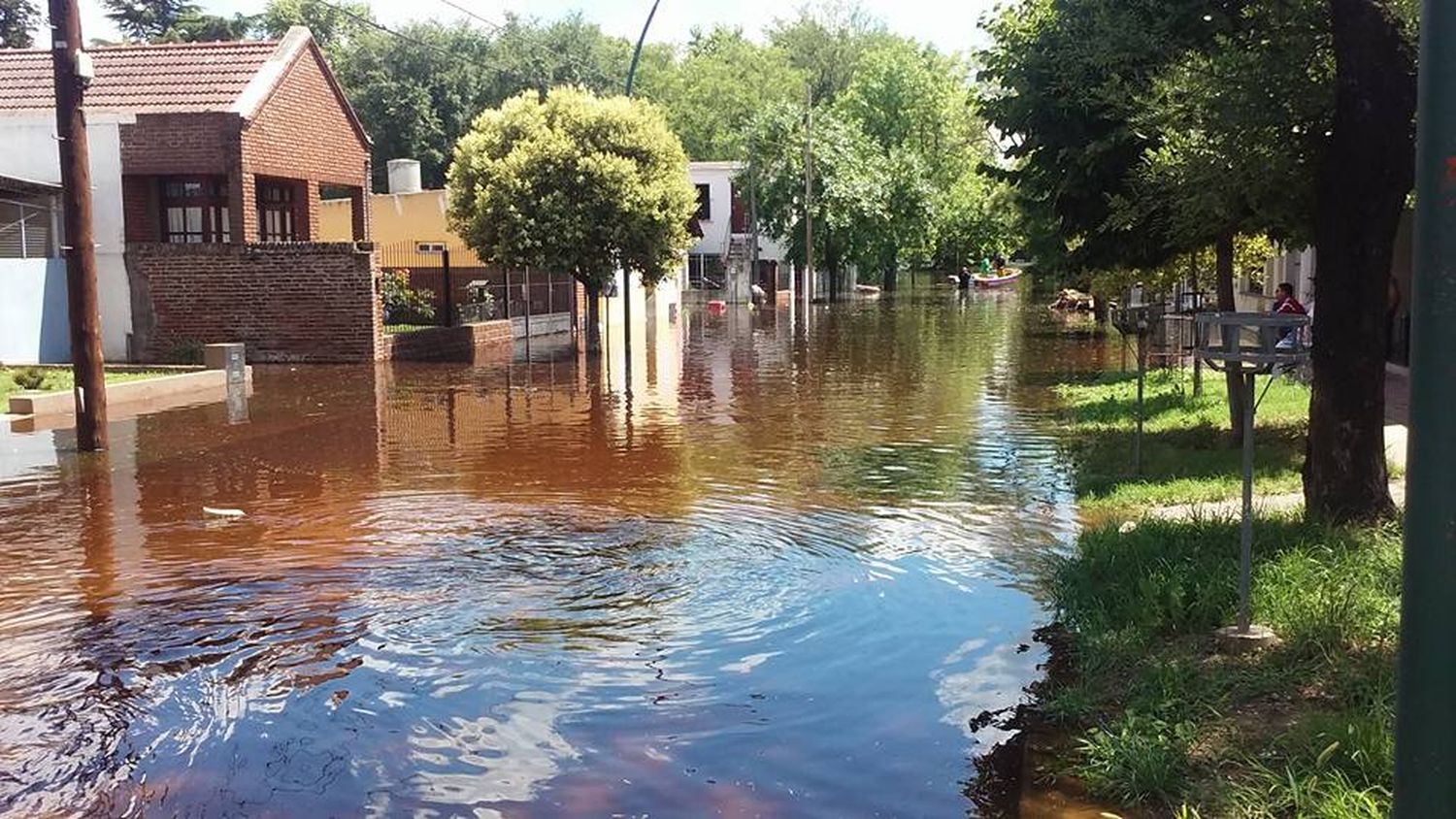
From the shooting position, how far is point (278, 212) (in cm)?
2969

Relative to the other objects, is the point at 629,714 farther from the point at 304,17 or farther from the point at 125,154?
the point at 304,17

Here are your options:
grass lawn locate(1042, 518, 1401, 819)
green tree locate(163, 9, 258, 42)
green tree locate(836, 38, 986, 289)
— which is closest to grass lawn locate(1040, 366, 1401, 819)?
grass lawn locate(1042, 518, 1401, 819)

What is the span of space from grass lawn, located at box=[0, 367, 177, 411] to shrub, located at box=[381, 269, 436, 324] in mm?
10343

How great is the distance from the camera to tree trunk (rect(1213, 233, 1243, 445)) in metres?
12.0

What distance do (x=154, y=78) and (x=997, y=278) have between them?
240ft

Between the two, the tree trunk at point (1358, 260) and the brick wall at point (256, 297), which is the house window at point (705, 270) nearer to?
the brick wall at point (256, 297)

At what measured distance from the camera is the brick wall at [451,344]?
1035 inches

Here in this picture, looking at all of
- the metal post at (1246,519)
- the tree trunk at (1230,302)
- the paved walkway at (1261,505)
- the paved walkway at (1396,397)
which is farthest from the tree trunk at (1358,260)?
the paved walkway at (1396,397)

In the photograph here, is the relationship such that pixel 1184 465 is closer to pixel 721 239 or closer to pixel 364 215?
pixel 364 215

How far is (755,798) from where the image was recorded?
194 inches

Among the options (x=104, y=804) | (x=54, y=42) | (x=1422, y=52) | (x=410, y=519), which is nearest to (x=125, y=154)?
(x=54, y=42)

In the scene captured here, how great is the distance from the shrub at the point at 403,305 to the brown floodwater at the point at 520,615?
1655cm

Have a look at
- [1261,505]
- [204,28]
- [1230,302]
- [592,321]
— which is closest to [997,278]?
[204,28]

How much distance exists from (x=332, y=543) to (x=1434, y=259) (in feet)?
Result: 26.0
